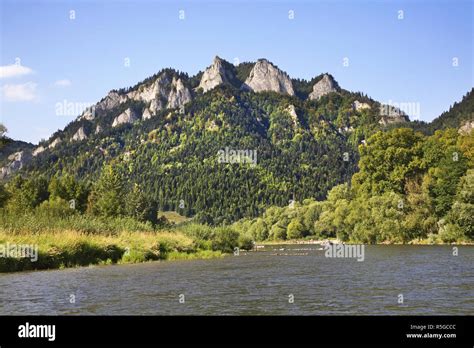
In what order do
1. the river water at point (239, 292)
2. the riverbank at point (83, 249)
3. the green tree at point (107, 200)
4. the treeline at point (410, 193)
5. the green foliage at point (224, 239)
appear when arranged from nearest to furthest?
the river water at point (239, 292) < the riverbank at point (83, 249) < the green foliage at point (224, 239) < the green tree at point (107, 200) < the treeline at point (410, 193)

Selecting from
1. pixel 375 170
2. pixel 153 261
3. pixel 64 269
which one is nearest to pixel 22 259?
pixel 64 269

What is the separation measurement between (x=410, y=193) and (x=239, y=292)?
2944 inches

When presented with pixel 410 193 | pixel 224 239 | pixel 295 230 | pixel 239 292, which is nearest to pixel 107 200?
pixel 224 239

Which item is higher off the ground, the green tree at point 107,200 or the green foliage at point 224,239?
the green tree at point 107,200

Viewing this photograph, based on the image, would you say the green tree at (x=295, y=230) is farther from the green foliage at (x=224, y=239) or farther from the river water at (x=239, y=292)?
the river water at (x=239, y=292)

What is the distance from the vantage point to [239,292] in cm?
2497

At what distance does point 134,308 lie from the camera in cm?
2020

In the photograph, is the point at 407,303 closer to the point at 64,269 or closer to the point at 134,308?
the point at 134,308

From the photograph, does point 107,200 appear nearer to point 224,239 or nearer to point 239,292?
point 224,239

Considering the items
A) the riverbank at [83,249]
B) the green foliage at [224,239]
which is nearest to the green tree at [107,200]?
the green foliage at [224,239]

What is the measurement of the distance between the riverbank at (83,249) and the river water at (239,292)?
2.04 metres

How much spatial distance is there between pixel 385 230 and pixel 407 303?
69788 millimetres

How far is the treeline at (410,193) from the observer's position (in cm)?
8112

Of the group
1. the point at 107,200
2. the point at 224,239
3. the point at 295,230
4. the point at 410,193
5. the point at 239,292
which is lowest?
the point at 295,230
